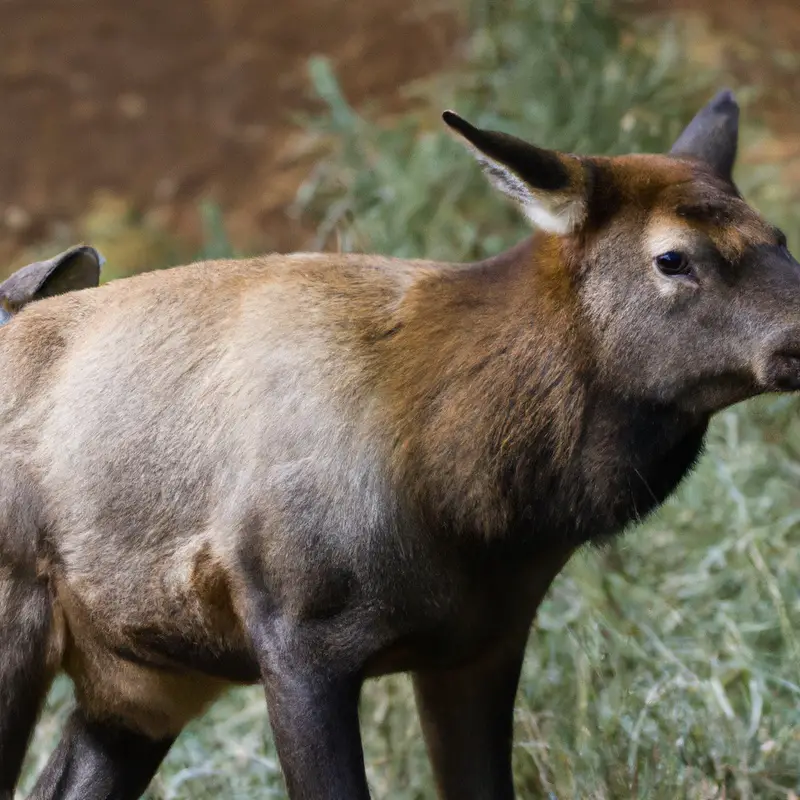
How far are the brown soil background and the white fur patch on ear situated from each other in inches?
332

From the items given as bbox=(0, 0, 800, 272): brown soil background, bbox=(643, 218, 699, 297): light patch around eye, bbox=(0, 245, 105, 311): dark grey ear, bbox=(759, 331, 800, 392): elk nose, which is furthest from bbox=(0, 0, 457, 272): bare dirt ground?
bbox=(759, 331, 800, 392): elk nose

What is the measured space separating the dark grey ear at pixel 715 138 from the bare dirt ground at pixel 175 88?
8.09 meters

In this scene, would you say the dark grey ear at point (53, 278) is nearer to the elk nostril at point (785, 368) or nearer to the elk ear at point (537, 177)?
the elk ear at point (537, 177)

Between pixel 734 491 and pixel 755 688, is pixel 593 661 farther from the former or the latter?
pixel 734 491

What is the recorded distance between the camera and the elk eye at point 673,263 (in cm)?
356

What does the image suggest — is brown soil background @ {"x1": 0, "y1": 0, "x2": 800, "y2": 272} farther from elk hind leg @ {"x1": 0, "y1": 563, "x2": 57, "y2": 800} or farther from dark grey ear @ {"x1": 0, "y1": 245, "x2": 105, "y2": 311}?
elk hind leg @ {"x1": 0, "y1": 563, "x2": 57, "y2": 800}

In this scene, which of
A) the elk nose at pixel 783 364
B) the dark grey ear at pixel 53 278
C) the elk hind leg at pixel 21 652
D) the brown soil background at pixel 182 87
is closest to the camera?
the elk nose at pixel 783 364

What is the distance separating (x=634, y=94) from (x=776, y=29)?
5.34 m

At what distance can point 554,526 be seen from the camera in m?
3.64

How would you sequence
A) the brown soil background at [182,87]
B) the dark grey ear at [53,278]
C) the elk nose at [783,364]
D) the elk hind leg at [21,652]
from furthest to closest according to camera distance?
the brown soil background at [182,87]
the dark grey ear at [53,278]
the elk hind leg at [21,652]
the elk nose at [783,364]

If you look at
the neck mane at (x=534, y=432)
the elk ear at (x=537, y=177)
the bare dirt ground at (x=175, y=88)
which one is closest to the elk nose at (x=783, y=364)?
the neck mane at (x=534, y=432)

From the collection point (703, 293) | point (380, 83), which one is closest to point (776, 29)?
point (380, 83)

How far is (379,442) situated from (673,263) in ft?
2.70

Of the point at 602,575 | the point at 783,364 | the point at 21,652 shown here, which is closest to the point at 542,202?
the point at 783,364
